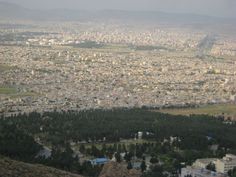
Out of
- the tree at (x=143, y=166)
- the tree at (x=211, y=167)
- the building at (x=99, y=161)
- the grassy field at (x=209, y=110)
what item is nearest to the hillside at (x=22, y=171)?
the tree at (x=143, y=166)

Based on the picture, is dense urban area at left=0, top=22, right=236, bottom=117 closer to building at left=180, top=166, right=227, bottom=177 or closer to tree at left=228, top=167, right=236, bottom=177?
building at left=180, top=166, right=227, bottom=177

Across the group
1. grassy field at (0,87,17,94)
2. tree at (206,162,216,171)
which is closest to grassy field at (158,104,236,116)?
grassy field at (0,87,17,94)

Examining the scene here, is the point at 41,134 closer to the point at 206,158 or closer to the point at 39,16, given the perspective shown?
the point at 206,158

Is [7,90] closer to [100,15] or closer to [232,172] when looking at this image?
[232,172]

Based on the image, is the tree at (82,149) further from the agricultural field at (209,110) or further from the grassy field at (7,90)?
the grassy field at (7,90)

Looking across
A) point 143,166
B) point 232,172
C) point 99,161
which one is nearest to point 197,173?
point 232,172

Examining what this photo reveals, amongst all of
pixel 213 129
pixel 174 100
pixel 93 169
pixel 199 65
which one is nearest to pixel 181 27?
pixel 199 65
